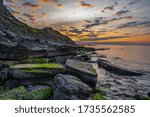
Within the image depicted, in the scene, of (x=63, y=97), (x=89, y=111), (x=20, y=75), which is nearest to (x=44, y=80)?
(x=20, y=75)

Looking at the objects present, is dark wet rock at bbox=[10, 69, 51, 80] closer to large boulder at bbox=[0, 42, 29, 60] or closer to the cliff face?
large boulder at bbox=[0, 42, 29, 60]

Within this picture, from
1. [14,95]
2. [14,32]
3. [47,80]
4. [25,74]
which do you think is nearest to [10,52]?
[25,74]

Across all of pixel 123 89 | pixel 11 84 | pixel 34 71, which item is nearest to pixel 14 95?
pixel 34 71

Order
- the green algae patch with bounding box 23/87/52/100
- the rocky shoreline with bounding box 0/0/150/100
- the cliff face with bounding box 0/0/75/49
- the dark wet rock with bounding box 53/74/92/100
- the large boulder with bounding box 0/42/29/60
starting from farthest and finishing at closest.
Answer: the cliff face with bounding box 0/0/75/49 → the large boulder with bounding box 0/42/29/60 → the green algae patch with bounding box 23/87/52/100 → the rocky shoreline with bounding box 0/0/150/100 → the dark wet rock with bounding box 53/74/92/100

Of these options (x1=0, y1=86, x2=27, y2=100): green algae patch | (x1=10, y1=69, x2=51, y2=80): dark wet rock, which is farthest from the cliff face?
(x1=0, y1=86, x2=27, y2=100): green algae patch

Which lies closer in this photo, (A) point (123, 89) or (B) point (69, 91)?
(B) point (69, 91)

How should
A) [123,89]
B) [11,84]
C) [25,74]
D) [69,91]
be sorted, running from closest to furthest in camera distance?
[69,91] → [25,74] → [11,84] → [123,89]

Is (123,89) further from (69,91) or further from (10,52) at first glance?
(10,52)

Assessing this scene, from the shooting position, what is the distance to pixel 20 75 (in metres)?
13.9

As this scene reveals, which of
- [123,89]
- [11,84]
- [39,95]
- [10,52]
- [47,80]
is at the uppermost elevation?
[10,52]

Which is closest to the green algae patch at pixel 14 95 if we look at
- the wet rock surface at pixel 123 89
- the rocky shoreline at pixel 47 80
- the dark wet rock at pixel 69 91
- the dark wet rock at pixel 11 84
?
the rocky shoreline at pixel 47 80

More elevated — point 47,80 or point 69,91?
point 69,91

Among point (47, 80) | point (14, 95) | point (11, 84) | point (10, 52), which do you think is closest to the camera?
point (14, 95)

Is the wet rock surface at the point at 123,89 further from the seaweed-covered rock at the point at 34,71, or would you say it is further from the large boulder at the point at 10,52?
the large boulder at the point at 10,52
